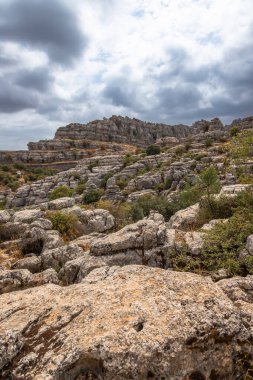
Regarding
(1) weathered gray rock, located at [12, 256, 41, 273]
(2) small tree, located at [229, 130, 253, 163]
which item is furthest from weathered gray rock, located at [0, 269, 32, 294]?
(2) small tree, located at [229, 130, 253, 163]

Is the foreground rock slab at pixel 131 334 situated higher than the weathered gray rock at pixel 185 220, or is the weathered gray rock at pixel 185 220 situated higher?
the foreground rock slab at pixel 131 334

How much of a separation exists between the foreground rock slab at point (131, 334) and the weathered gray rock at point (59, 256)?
941 cm

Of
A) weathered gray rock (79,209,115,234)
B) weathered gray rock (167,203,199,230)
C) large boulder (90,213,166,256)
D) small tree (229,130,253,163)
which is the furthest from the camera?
weathered gray rock (79,209,115,234)

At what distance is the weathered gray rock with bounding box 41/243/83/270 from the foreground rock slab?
9405 mm

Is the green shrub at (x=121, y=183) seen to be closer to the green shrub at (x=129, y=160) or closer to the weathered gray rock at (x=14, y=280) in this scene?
the green shrub at (x=129, y=160)

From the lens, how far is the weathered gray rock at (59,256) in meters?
15.7

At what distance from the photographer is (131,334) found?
15.8ft

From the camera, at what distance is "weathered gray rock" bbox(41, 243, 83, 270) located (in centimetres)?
1572

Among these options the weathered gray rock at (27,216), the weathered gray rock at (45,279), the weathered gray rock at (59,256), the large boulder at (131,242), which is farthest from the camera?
the weathered gray rock at (27,216)

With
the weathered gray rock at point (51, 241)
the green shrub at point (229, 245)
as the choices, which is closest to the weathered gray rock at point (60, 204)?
the weathered gray rock at point (51, 241)

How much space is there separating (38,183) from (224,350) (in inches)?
3522

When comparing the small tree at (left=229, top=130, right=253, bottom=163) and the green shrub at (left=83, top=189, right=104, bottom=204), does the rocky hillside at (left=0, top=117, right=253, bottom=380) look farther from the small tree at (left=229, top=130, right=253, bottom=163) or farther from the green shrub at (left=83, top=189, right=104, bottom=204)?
the green shrub at (left=83, top=189, right=104, bottom=204)

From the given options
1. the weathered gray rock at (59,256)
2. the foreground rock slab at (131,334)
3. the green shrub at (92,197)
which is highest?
the foreground rock slab at (131,334)

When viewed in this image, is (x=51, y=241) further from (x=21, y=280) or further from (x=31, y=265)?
(x=21, y=280)
